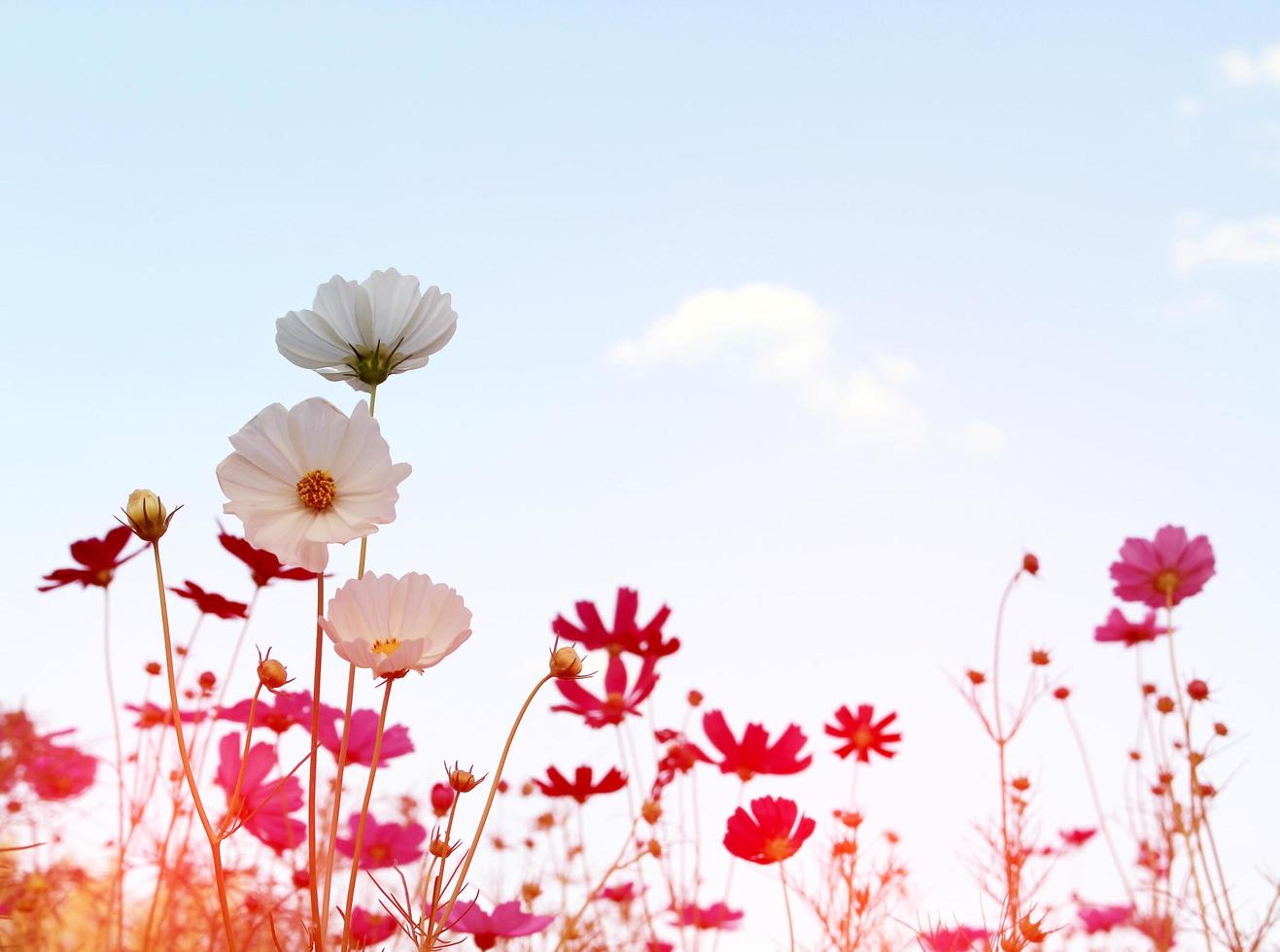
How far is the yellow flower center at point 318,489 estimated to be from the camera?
0.80 m

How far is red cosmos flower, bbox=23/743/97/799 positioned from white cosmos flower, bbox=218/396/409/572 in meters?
1.33

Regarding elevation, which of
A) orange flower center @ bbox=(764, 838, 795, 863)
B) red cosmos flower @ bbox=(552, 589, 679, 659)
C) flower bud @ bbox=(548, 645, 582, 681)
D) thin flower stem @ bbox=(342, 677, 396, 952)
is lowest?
thin flower stem @ bbox=(342, 677, 396, 952)

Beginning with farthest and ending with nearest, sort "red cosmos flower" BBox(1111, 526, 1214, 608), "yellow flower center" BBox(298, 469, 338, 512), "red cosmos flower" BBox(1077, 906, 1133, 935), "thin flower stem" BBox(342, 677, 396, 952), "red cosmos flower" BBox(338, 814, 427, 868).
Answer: "red cosmos flower" BBox(1077, 906, 1133, 935)
"red cosmos flower" BBox(1111, 526, 1214, 608)
"red cosmos flower" BBox(338, 814, 427, 868)
"yellow flower center" BBox(298, 469, 338, 512)
"thin flower stem" BBox(342, 677, 396, 952)

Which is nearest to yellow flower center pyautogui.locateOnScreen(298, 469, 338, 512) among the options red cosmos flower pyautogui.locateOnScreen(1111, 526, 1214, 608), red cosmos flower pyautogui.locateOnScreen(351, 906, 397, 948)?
red cosmos flower pyautogui.locateOnScreen(351, 906, 397, 948)

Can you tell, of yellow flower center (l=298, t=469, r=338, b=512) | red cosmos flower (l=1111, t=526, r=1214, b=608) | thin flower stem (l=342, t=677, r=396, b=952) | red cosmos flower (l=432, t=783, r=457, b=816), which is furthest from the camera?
red cosmos flower (l=1111, t=526, r=1214, b=608)

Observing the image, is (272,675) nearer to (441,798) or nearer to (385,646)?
(385,646)

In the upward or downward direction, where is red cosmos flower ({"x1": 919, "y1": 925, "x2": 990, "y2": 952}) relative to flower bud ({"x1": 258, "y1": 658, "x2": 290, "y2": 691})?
downward

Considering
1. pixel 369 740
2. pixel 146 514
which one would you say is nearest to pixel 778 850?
pixel 369 740

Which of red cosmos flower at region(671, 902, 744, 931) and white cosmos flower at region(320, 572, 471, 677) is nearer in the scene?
white cosmos flower at region(320, 572, 471, 677)

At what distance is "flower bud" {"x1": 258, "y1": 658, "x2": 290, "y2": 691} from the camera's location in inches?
29.6

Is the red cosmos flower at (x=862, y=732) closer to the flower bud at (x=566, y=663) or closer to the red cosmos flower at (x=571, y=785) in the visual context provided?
the red cosmos flower at (x=571, y=785)

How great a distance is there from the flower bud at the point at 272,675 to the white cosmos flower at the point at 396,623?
52 millimetres

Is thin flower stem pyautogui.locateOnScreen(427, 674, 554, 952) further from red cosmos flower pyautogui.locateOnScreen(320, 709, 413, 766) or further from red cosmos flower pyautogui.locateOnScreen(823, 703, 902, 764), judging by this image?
red cosmos flower pyautogui.locateOnScreen(823, 703, 902, 764)

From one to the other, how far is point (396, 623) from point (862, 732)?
46.2 inches
